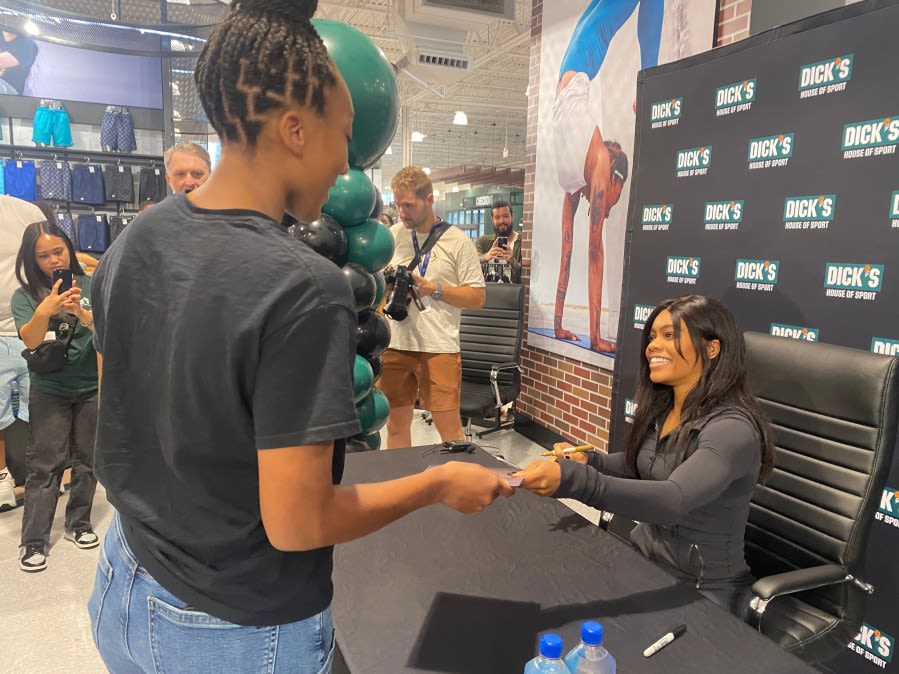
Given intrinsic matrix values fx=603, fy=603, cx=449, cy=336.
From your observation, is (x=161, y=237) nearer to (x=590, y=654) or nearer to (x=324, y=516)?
(x=324, y=516)

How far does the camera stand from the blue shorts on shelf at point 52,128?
4.77m

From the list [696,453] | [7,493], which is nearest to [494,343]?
[696,453]

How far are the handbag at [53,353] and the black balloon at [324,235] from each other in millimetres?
1315

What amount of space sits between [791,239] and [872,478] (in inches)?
39.5

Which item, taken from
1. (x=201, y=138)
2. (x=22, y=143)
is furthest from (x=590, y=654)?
(x=22, y=143)

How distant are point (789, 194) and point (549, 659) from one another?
6.51 ft

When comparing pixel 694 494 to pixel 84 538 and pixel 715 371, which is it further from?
pixel 84 538

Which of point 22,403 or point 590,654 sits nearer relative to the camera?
point 590,654

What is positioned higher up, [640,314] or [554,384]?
[640,314]

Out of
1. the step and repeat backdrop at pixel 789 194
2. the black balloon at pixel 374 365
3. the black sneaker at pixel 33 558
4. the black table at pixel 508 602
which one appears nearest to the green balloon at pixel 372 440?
the black balloon at pixel 374 365

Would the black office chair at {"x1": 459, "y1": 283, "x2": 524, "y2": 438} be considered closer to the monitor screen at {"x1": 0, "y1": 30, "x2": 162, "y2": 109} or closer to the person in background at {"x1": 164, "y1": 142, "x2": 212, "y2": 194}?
the person in background at {"x1": 164, "y1": 142, "x2": 212, "y2": 194}

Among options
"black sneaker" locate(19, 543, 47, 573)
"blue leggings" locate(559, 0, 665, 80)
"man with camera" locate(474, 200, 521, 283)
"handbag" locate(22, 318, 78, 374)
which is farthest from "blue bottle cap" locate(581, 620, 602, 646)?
"man with camera" locate(474, 200, 521, 283)

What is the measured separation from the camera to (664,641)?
988 mm

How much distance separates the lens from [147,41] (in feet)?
15.7
